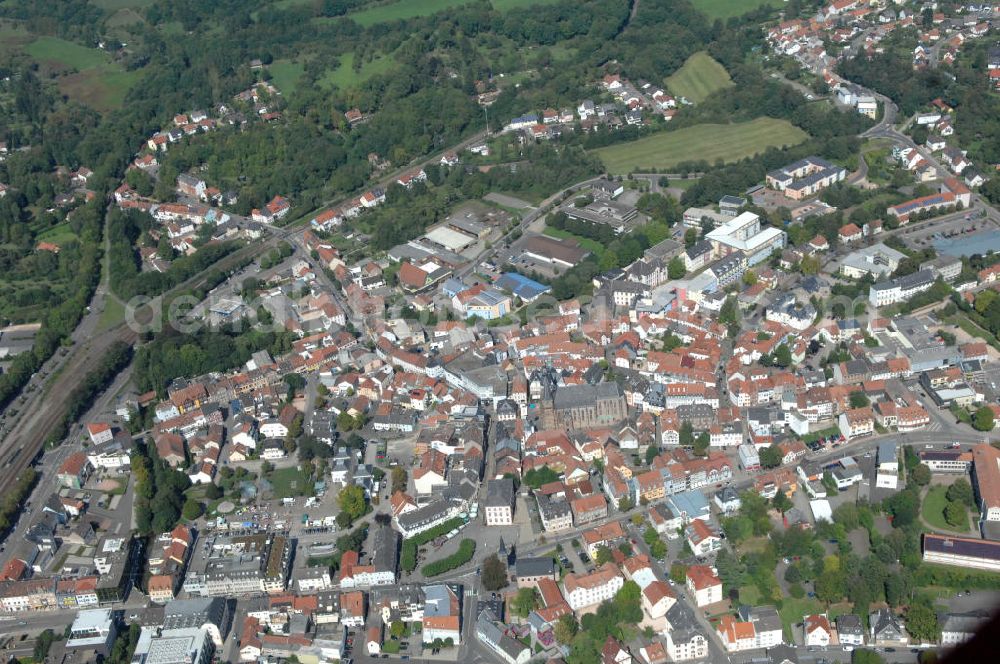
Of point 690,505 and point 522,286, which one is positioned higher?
point 690,505

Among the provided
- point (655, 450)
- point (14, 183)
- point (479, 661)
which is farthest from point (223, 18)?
point (479, 661)

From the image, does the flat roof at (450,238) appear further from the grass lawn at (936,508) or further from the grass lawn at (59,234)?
the grass lawn at (936,508)

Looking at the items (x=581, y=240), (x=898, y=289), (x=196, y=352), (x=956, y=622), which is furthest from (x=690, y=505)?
(x=196, y=352)

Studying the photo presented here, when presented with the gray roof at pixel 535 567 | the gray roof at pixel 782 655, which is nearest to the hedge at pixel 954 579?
the gray roof at pixel 782 655

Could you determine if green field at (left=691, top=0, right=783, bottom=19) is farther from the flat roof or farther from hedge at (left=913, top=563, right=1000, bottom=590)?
hedge at (left=913, top=563, right=1000, bottom=590)

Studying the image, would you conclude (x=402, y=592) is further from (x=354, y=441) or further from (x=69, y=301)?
(x=69, y=301)

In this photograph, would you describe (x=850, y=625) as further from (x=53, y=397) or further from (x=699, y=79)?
(x=699, y=79)

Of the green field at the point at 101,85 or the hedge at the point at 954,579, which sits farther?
the green field at the point at 101,85
